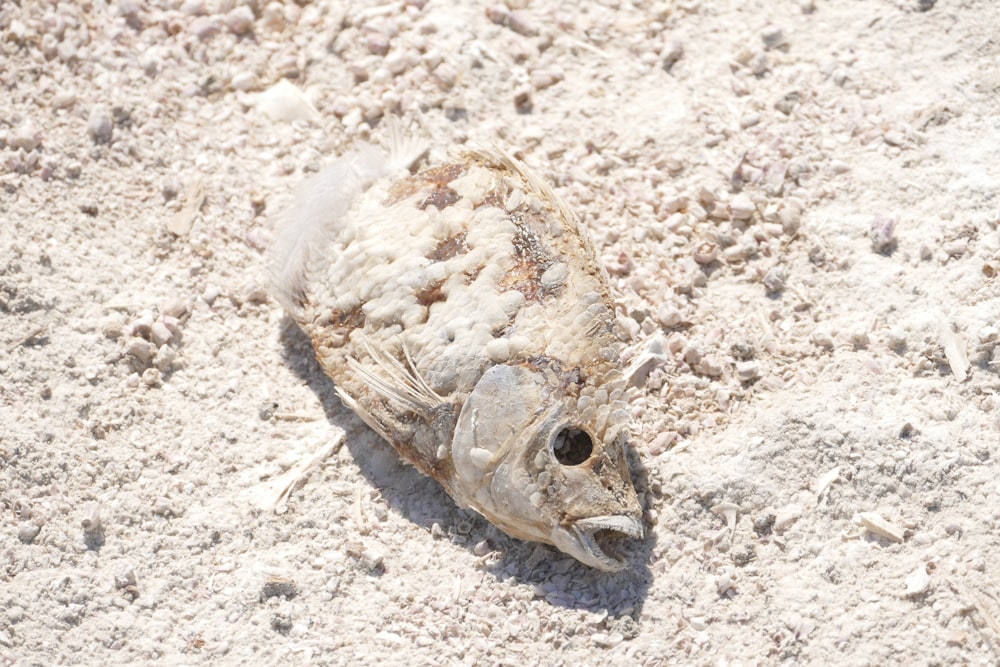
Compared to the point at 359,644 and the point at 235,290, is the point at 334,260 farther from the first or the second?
the point at 359,644

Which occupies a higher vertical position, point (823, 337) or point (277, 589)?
point (823, 337)

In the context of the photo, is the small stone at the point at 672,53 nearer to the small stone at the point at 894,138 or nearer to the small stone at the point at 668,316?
the small stone at the point at 894,138

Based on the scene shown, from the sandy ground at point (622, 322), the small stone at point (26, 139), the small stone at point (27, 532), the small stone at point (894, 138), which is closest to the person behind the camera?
the sandy ground at point (622, 322)

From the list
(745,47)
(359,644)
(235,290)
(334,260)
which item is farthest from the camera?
(745,47)

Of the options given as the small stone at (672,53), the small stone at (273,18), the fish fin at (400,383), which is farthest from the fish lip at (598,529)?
the small stone at (273,18)

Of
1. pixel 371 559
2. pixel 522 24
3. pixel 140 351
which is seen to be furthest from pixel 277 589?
pixel 522 24

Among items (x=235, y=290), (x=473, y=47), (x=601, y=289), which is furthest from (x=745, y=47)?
(x=235, y=290)

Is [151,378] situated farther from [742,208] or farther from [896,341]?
[896,341]
